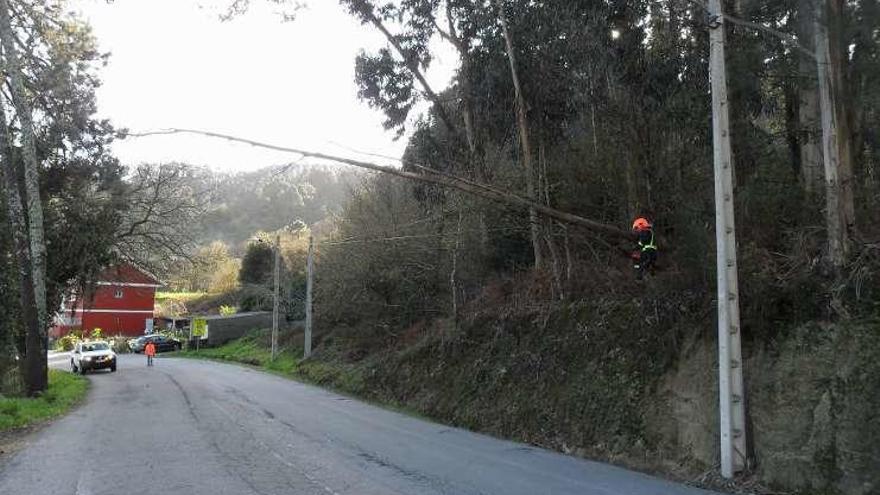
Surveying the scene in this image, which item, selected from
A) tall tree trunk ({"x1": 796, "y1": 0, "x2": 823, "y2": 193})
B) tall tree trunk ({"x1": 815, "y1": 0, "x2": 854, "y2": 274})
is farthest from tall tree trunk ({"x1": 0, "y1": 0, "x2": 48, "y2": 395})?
tall tree trunk ({"x1": 815, "y1": 0, "x2": 854, "y2": 274})

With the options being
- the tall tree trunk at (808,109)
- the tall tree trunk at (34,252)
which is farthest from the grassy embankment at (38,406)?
the tall tree trunk at (808,109)

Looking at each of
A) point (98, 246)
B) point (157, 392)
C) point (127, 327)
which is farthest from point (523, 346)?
point (127, 327)

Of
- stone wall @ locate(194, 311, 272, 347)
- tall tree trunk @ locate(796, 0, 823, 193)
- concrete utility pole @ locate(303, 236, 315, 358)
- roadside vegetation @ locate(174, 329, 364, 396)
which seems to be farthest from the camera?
stone wall @ locate(194, 311, 272, 347)

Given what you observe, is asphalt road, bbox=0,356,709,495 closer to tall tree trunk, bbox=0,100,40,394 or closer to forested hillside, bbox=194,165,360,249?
tall tree trunk, bbox=0,100,40,394

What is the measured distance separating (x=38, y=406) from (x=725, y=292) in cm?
1673

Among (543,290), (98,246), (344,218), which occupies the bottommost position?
(543,290)

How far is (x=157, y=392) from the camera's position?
904 inches

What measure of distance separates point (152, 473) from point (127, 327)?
241 ft

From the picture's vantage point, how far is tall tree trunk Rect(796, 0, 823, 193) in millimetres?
10565

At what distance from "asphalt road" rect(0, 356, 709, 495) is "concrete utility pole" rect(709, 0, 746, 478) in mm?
890

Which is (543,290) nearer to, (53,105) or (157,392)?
(157,392)

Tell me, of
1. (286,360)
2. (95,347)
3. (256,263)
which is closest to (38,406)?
(286,360)

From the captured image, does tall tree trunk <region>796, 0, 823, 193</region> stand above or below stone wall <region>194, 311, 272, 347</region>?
above

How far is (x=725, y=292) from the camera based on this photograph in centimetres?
1020
